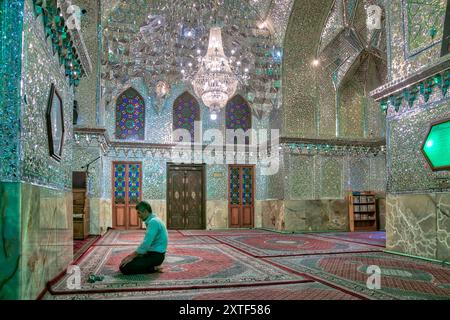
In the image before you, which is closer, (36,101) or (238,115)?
(36,101)

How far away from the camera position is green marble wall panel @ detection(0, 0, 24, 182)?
2447mm

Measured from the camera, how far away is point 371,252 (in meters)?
5.41

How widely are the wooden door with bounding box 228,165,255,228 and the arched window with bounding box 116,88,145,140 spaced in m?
2.69

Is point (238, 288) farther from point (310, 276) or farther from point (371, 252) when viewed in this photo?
point (371, 252)

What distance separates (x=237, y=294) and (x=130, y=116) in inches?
318

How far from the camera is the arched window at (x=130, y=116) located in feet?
33.4

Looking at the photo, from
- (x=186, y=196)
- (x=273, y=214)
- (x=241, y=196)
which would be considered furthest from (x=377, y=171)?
(x=186, y=196)

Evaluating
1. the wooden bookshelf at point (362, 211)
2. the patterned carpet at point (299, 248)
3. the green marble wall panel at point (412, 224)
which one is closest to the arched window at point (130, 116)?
the patterned carpet at point (299, 248)

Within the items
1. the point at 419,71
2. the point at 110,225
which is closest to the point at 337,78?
the point at 419,71

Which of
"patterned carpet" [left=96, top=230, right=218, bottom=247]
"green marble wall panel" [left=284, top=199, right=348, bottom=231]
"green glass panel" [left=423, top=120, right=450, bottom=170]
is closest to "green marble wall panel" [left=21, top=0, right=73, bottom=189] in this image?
"patterned carpet" [left=96, top=230, right=218, bottom=247]

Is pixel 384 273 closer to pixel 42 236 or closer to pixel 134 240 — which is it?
pixel 42 236

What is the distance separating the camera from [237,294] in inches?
116

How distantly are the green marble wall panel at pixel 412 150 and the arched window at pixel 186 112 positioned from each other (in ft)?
19.9

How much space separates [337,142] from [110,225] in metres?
6.03
